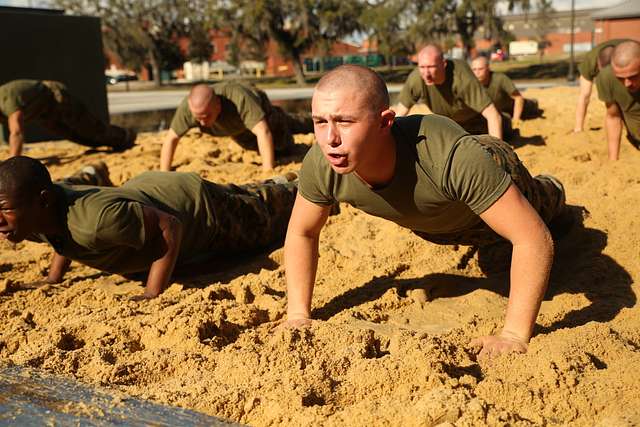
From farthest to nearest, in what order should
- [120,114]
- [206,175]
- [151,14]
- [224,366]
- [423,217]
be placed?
[151,14]
[120,114]
[206,175]
[423,217]
[224,366]

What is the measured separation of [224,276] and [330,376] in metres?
2.19

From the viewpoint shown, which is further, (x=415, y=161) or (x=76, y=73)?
(x=76, y=73)

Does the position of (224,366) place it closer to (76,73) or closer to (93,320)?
(93,320)

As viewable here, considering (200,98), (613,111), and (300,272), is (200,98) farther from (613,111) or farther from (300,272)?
(300,272)

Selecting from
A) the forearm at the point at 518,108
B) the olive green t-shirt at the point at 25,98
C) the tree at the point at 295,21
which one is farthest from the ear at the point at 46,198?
the tree at the point at 295,21

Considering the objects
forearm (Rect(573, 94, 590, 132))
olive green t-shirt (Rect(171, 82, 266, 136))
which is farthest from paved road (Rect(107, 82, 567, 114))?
forearm (Rect(573, 94, 590, 132))

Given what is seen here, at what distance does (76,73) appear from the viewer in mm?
14250

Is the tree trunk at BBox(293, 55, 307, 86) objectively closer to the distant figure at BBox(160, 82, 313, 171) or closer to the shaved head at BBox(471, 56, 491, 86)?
the shaved head at BBox(471, 56, 491, 86)

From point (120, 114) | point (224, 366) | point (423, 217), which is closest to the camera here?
point (224, 366)

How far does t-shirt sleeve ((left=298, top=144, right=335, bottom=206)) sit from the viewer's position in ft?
9.86

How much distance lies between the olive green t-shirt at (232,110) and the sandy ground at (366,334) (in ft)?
8.26

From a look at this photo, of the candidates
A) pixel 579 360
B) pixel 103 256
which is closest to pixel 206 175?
pixel 103 256

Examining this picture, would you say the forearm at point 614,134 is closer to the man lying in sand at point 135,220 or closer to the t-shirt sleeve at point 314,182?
the man lying in sand at point 135,220

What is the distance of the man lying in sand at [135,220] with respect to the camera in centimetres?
361
